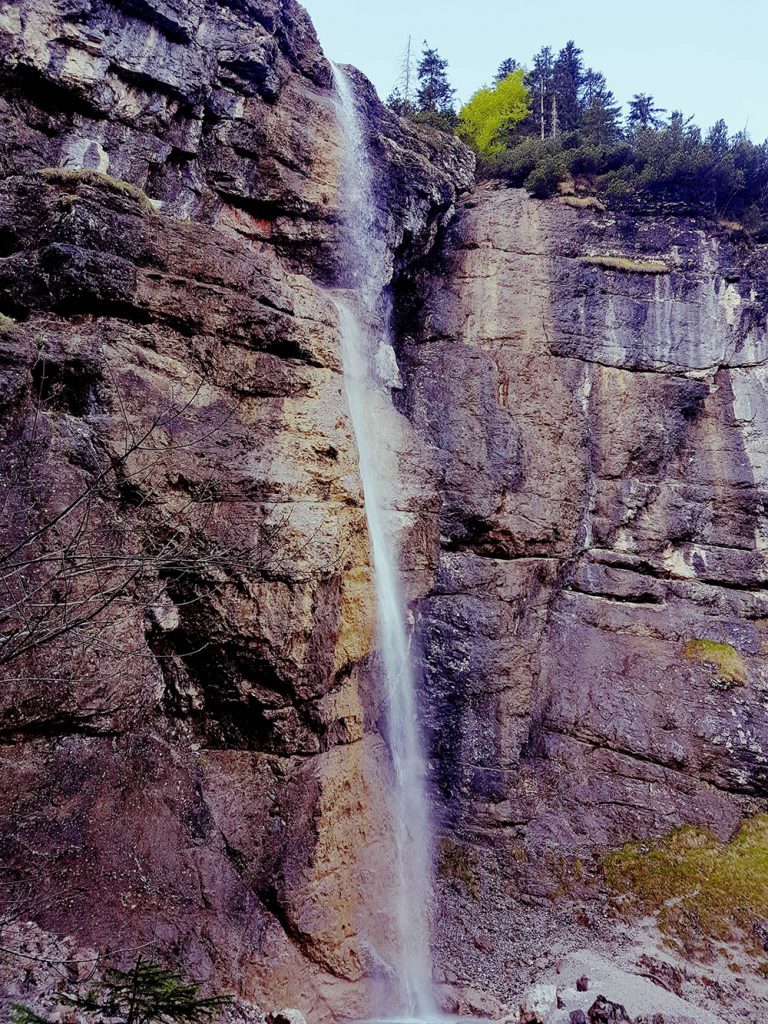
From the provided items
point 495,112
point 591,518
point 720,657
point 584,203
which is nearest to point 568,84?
point 495,112

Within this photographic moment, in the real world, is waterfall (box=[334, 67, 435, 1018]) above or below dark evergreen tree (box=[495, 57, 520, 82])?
below

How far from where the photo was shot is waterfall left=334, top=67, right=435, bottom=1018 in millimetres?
11914

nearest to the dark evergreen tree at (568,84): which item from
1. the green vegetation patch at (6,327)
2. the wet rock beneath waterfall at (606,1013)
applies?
the green vegetation patch at (6,327)

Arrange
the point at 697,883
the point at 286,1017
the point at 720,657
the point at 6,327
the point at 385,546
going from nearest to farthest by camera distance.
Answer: the point at 286,1017 → the point at 6,327 → the point at 697,883 → the point at 385,546 → the point at 720,657

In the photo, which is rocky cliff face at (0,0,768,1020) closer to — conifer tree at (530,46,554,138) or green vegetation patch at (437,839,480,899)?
green vegetation patch at (437,839,480,899)

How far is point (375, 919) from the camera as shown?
11.2 meters

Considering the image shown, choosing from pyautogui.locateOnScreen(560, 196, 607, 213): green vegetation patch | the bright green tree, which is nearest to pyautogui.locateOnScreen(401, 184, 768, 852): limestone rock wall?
pyautogui.locateOnScreen(560, 196, 607, 213): green vegetation patch

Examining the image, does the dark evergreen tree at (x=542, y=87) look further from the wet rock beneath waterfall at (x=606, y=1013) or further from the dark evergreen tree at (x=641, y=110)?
the wet rock beneath waterfall at (x=606, y=1013)

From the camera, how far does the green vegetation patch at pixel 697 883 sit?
12.5 metres

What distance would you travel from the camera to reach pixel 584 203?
70.4 feet

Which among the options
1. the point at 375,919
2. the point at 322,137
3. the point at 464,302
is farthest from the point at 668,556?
the point at 322,137

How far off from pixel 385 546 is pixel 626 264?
11.9 metres

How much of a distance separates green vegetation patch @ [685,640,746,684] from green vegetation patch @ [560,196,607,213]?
44.1 feet

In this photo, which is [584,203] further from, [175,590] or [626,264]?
[175,590]
